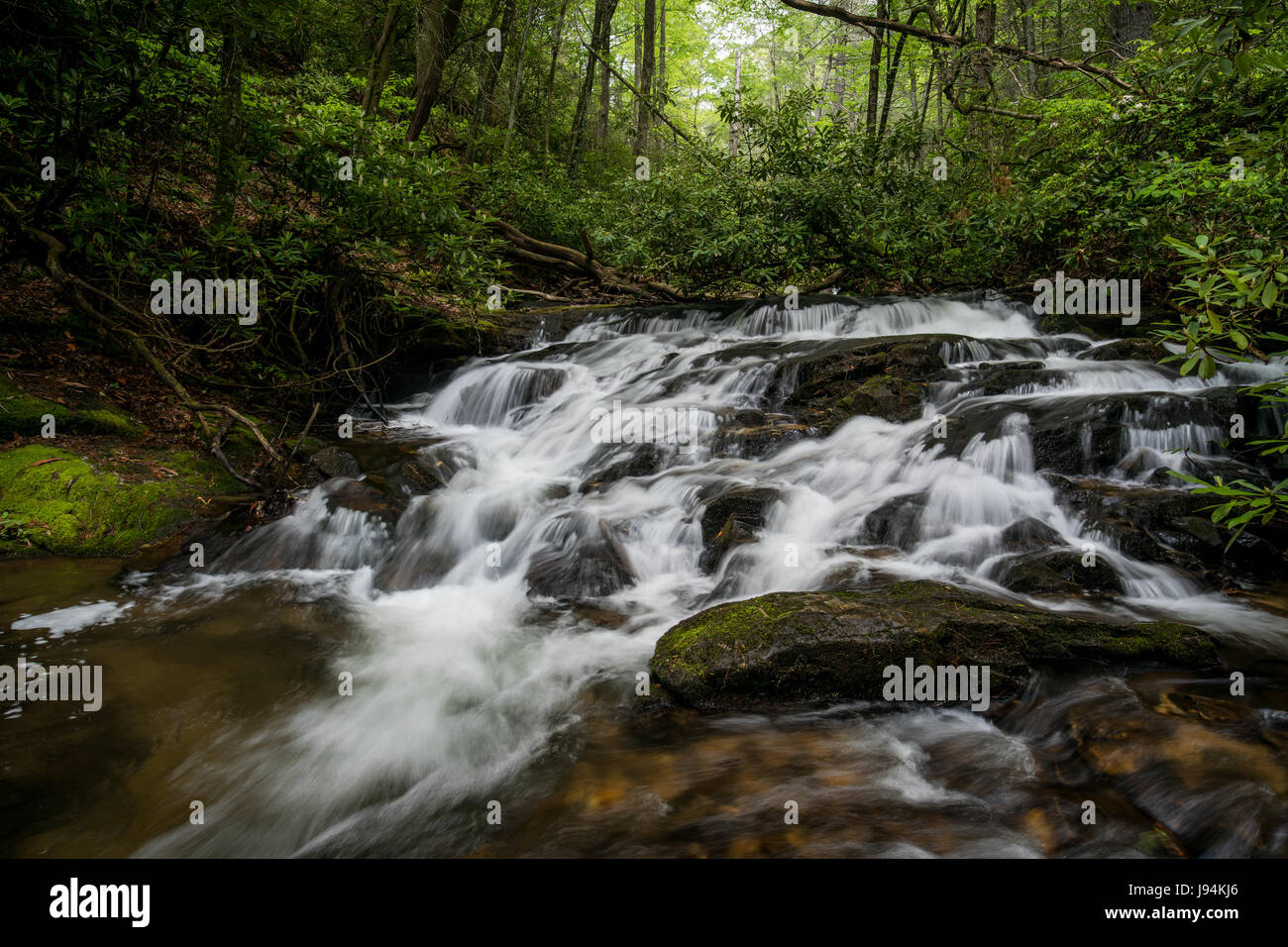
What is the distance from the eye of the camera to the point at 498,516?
636cm

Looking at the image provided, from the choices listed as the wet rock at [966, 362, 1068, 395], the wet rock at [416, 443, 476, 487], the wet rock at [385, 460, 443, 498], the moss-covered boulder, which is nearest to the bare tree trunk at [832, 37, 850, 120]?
the wet rock at [966, 362, 1068, 395]

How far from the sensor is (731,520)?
5.70m

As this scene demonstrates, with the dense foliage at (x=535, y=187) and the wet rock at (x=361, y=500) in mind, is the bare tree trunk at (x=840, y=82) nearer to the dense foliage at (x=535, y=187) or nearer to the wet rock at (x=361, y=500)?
the dense foliage at (x=535, y=187)

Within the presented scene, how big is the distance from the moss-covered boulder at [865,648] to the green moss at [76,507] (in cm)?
462

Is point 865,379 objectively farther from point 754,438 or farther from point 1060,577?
point 1060,577

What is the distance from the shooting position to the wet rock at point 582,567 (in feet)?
17.6

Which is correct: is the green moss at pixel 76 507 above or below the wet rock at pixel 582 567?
above

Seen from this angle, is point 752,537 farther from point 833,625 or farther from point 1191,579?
point 1191,579

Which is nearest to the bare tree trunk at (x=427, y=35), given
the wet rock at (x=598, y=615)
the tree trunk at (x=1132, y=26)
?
the wet rock at (x=598, y=615)

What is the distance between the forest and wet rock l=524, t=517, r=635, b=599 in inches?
1.7

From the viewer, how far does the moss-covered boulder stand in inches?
141

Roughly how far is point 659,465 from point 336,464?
334cm

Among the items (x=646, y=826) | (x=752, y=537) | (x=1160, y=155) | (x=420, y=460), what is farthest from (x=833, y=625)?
(x=1160, y=155)
